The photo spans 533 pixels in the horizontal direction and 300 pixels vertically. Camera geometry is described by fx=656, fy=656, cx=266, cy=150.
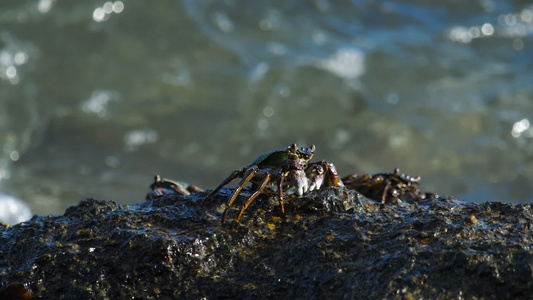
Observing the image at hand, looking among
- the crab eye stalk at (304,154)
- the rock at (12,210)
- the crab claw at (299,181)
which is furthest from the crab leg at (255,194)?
the rock at (12,210)

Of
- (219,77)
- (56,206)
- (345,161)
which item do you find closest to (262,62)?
(219,77)

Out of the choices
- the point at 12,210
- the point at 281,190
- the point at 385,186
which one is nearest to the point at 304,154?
the point at 281,190

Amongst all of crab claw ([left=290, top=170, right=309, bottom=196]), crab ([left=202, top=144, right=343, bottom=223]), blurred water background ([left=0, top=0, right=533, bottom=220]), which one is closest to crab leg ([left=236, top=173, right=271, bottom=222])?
crab ([left=202, top=144, right=343, bottom=223])

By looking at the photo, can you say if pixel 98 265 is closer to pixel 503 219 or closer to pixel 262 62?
pixel 503 219

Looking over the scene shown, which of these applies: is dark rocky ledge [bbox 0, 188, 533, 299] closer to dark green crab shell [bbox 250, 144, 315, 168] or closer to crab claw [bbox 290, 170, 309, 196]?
crab claw [bbox 290, 170, 309, 196]

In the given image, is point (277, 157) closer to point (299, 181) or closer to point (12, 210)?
point (299, 181)
